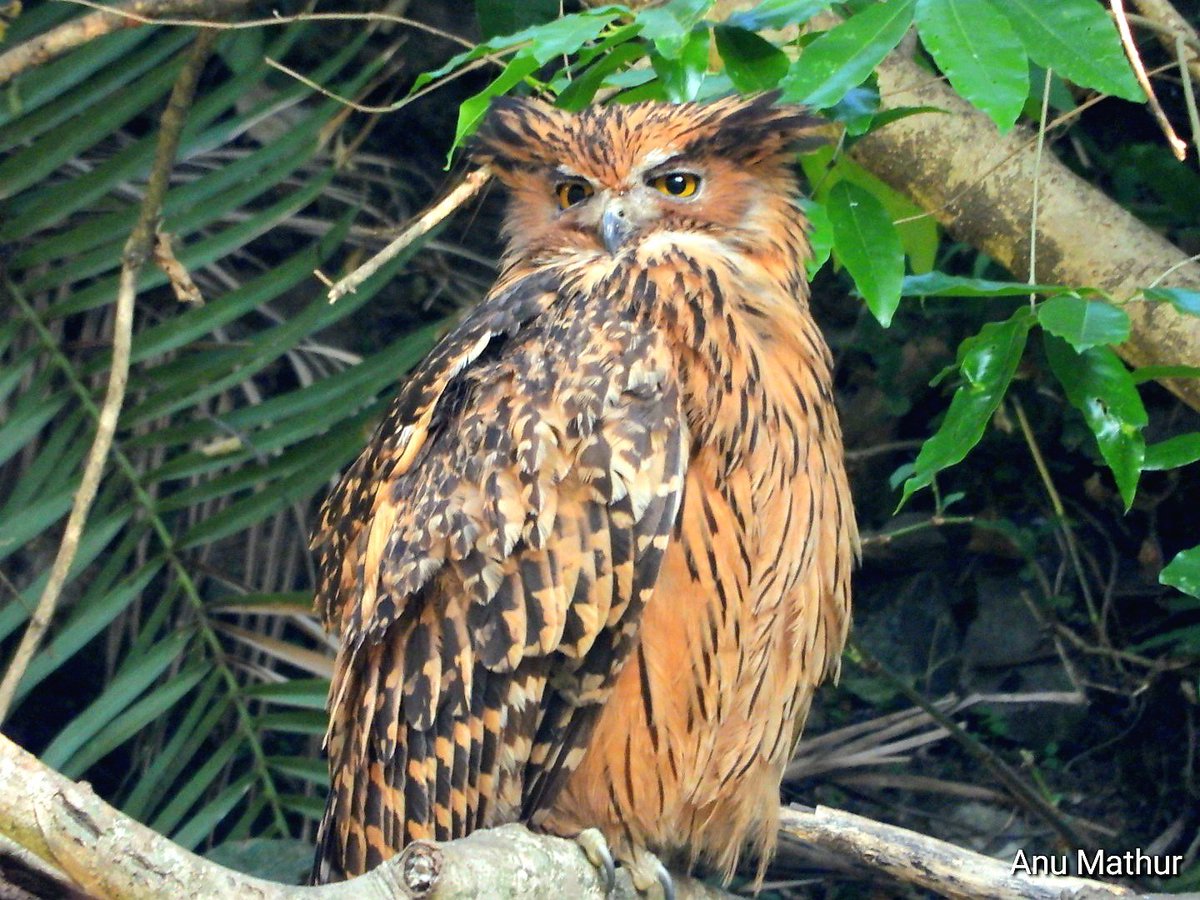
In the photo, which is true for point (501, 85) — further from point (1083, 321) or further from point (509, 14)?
point (509, 14)

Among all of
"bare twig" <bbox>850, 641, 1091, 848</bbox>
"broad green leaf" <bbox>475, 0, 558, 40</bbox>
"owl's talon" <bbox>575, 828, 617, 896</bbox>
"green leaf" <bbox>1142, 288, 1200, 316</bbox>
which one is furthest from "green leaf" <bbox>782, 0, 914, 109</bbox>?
"bare twig" <bbox>850, 641, 1091, 848</bbox>

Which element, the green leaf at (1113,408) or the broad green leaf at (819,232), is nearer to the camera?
the green leaf at (1113,408)

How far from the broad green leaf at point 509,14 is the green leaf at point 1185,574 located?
1943mm

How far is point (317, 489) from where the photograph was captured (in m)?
3.54

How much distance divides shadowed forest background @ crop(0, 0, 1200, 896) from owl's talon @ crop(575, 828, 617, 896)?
3.73 feet

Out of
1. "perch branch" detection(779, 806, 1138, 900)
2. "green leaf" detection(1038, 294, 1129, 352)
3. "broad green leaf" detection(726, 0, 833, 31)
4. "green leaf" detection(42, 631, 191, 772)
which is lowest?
"perch branch" detection(779, 806, 1138, 900)

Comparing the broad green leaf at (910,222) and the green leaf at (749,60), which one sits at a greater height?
the green leaf at (749,60)

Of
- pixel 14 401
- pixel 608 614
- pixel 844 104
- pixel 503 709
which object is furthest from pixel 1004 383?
pixel 14 401

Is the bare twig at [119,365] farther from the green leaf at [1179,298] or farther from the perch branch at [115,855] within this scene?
the green leaf at [1179,298]

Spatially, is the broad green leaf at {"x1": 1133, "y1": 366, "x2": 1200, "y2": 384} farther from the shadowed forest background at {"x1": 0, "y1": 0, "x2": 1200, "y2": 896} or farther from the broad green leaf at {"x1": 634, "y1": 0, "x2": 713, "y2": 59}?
the broad green leaf at {"x1": 634, "y1": 0, "x2": 713, "y2": 59}

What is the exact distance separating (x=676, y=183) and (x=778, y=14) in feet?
1.90

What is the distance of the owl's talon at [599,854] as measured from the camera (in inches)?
87.8

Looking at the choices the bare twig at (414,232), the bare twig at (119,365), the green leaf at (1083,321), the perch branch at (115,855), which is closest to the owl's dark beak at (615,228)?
the bare twig at (414,232)

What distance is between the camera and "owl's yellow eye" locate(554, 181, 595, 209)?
2527mm
